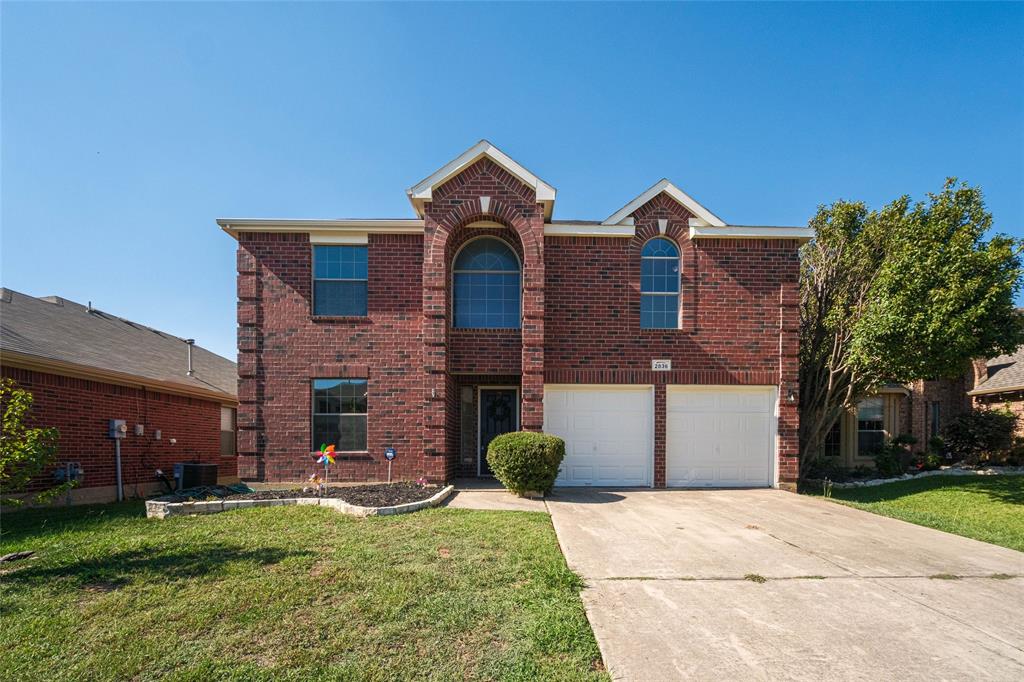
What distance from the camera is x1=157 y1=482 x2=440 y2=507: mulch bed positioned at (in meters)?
9.34

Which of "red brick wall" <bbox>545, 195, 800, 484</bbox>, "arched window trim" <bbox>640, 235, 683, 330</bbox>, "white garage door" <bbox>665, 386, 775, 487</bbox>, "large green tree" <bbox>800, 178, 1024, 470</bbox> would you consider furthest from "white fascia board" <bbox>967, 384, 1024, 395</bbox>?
"arched window trim" <bbox>640, 235, 683, 330</bbox>

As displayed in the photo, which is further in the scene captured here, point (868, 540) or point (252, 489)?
point (252, 489)

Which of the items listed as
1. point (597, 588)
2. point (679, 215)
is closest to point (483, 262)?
point (679, 215)

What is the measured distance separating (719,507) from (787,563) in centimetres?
385

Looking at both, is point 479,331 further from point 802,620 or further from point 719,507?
point 802,620

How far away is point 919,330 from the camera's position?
10297 millimetres

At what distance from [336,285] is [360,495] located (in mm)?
5276

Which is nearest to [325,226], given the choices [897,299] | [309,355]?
[309,355]

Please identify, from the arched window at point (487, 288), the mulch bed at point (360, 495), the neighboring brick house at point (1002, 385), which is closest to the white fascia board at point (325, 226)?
the arched window at point (487, 288)

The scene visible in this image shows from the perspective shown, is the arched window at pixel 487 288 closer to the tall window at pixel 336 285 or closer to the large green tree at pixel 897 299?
the tall window at pixel 336 285

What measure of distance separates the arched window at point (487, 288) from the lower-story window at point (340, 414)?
2.99 metres

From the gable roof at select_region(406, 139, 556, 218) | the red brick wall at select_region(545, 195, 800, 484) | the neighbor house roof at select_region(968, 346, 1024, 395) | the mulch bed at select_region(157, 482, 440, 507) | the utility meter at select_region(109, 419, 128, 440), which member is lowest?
the mulch bed at select_region(157, 482, 440, 507)

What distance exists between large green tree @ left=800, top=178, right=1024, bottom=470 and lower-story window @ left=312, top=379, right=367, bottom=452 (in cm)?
1133

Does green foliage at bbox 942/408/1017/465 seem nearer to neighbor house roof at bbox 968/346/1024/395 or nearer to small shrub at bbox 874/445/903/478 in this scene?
neighbor house roof at bbox 968/346/1024/395
